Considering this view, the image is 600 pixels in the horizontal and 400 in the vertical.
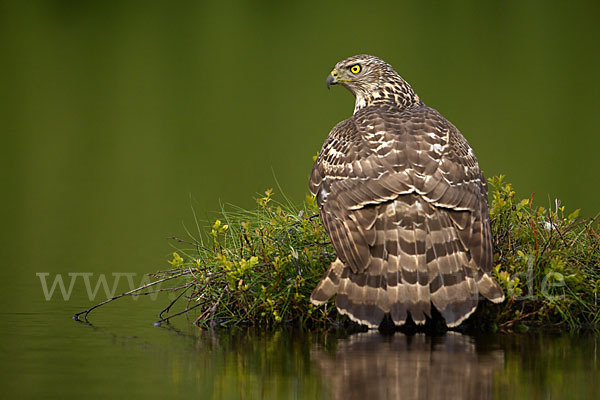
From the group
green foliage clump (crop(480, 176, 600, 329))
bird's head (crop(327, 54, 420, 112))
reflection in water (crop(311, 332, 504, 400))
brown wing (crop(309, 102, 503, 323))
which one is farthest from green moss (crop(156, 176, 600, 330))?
bird's head (crop(327, 54, 420, 112))

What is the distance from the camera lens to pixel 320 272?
7617 millimetres

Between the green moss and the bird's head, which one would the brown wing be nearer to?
the green moss

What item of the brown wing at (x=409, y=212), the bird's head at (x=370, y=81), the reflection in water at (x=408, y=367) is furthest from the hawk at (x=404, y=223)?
the bird's head at (x=370, y=81)

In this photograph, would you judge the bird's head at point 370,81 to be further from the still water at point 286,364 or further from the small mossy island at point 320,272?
the still water at point 286,364

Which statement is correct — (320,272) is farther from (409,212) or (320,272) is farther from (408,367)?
(408,367)

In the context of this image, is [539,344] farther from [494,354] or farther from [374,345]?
[374,345]

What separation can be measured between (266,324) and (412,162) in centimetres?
174

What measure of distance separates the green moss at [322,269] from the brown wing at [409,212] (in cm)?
36

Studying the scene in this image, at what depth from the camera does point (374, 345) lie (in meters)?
6.53

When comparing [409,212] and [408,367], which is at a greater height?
[409,212]

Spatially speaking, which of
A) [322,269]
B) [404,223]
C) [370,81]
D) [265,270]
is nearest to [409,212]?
[404,223]

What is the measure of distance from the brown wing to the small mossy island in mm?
363

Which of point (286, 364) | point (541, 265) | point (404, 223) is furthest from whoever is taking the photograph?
point (541, 265)

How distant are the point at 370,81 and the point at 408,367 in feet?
12.7
